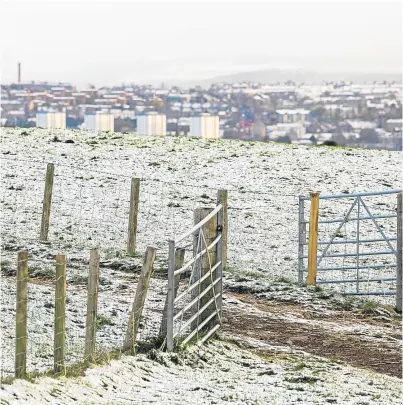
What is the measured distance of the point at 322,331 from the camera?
14062 millimetres

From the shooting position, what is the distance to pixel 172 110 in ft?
331

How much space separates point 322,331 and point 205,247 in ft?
7.33

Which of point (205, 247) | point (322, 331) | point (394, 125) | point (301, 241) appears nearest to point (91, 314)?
point (205, 247)

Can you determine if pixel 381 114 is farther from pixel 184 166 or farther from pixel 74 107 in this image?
pixel 184 166

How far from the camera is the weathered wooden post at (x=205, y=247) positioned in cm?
1284

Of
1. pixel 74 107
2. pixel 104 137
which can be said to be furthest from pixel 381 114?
pixel 104 137

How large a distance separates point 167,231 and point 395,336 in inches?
322

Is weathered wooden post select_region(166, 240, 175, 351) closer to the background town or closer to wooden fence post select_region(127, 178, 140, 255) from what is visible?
wooden fence post select_region(127, 178, 140, 255)

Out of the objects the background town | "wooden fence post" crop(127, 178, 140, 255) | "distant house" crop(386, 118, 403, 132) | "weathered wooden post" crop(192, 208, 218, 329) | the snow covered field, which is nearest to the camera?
"weathered wooden post" crop(192, 208, 218, 329)

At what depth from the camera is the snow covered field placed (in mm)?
14180

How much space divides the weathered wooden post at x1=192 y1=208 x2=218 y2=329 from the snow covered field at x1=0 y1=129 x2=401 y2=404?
79 cm

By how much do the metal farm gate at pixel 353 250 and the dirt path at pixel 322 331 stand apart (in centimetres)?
139

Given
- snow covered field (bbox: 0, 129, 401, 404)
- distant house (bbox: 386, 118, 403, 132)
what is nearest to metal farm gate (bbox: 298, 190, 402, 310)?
snow covered field (bbox: 0, 129, 401, 404)

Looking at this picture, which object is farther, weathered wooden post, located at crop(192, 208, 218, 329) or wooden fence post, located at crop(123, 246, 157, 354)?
weathered wooden post, located at crop(192, 208, 218, 329)
